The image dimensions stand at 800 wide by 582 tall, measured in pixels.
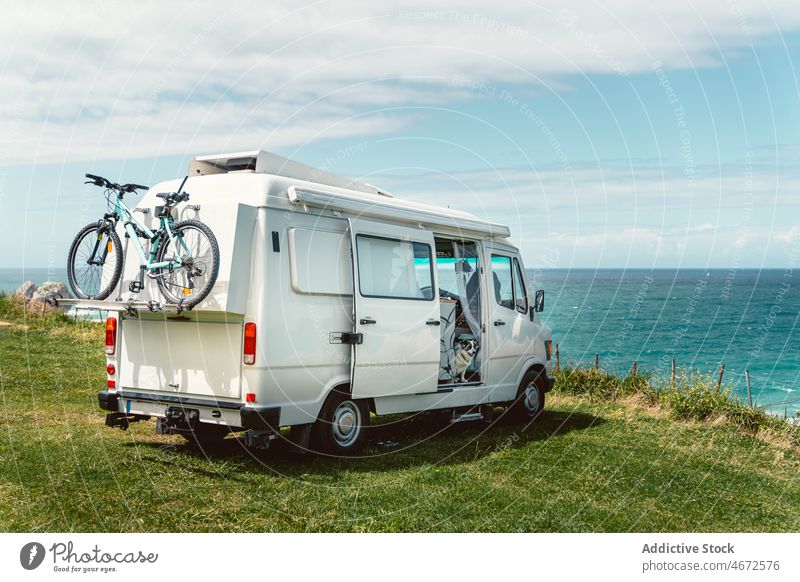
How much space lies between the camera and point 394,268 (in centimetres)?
914

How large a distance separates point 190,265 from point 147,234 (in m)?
0.78

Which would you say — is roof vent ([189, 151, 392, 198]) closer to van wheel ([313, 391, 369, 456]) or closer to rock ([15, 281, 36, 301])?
van wheel ([313, 391, 369, 456])

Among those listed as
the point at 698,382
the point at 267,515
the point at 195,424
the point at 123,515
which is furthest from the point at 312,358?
the point at 698,382

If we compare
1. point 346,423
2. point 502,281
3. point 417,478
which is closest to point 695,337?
point 502,281

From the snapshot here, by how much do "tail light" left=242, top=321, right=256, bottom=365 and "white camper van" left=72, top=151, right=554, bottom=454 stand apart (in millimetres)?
15

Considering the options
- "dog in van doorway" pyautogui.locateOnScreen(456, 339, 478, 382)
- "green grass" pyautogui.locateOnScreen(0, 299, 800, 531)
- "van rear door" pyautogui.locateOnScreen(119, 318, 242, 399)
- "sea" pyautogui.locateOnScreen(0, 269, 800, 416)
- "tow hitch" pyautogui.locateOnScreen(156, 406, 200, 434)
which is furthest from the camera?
"sea" pyautogui.locateOnScreen(0, 269, 800, 416)

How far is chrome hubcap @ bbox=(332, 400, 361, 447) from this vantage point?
852 centimetres

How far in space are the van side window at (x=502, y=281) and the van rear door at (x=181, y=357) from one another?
441cm

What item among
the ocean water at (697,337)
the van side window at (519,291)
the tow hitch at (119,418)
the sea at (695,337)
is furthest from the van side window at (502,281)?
the ocean water at (697,337)

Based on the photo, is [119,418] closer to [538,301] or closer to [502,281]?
[502,281]

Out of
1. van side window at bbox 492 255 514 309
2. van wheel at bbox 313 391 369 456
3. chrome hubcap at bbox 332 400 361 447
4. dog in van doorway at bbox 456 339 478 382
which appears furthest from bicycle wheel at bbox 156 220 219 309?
→ van side window at bbox 492 255 514 309

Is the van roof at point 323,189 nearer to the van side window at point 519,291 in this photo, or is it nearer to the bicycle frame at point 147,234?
the bicycle frame at point 147,234

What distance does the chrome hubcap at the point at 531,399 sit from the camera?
38.1 feet

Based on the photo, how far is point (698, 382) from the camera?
13492 mm
